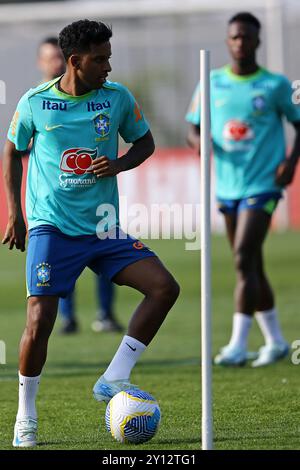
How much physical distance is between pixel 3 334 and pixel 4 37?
19.1 metres

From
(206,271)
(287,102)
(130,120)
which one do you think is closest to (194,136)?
(287,102)

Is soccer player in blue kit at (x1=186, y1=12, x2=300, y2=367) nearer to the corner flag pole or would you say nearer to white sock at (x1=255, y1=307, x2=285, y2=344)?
white sock at (x1=255, y1=307, x2=285, y2=344)

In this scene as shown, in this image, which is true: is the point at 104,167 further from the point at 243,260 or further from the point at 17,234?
the point at 243,260

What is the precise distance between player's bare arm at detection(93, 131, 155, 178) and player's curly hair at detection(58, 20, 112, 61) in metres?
0.63

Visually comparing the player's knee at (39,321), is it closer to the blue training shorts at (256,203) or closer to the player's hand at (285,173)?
the blue training shorts at (256,203)

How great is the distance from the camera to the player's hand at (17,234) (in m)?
6.27

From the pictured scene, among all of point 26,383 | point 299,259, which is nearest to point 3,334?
point 26,383

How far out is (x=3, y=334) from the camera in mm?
11875

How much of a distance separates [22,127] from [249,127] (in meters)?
3.63

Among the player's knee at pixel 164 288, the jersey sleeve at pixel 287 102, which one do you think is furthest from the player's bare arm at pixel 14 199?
the jersey sleeve at pixel 287 102

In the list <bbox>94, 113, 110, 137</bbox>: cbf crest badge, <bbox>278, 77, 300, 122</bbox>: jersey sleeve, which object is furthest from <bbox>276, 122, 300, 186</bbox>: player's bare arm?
<bbox>94, 113, 110, 137</bbox>: cbf crest badge

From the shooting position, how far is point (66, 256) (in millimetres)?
6348

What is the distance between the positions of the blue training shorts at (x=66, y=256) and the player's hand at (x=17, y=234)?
88 millimetres

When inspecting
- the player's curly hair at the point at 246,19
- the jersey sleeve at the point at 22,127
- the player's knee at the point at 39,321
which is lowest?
the player's knee at the point at 39,321
